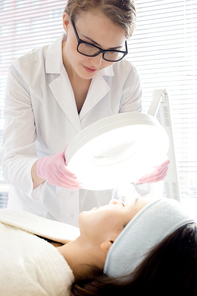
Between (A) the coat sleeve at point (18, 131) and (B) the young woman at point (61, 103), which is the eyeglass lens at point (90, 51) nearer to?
(B) the young woman at point (61, 103)

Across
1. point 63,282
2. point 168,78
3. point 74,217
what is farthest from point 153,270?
point 168,78

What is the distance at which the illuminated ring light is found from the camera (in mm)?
732

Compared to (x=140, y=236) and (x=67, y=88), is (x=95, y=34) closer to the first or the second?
(x=67, y=88)

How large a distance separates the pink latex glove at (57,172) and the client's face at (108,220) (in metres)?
0.14

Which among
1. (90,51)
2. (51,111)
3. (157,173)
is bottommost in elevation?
(157,173)

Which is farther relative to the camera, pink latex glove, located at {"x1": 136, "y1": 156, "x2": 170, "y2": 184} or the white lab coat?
the white lab coat

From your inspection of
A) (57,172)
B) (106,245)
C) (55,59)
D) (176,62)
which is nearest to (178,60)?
(176,62)

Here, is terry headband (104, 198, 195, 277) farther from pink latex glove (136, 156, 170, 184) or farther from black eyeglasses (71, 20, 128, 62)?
black eyeglasses (71, 20, 128, 62)

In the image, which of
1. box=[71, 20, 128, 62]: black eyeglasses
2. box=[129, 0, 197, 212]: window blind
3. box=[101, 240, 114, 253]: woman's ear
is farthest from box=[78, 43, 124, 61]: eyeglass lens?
box=[129, 0, 197, 212]: window blind

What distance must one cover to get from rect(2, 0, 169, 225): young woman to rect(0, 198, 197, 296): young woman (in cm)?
20

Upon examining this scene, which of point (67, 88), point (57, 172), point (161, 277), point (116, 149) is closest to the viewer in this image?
point (161, 277)

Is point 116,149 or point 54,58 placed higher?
point 54,58

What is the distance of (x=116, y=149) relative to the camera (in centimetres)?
90

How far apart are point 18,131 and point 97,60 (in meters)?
0.49
